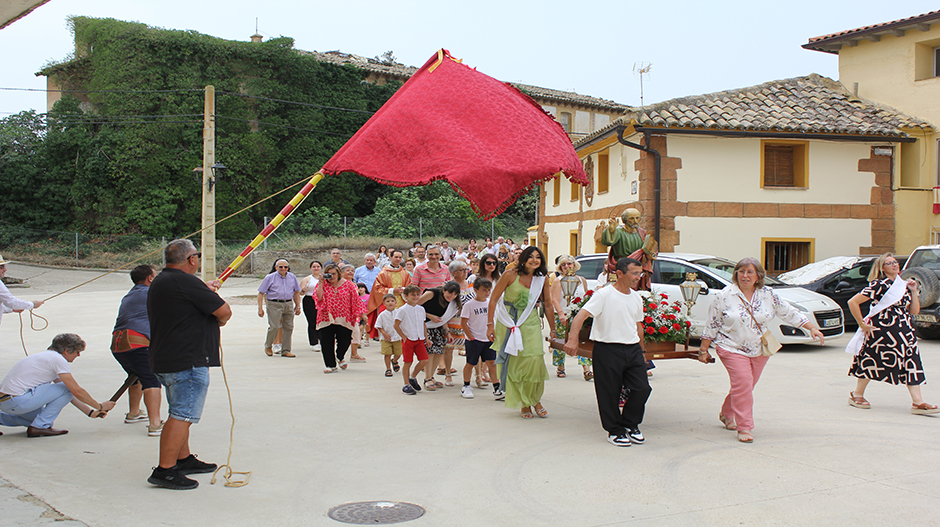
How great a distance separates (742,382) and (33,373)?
6.17 meters

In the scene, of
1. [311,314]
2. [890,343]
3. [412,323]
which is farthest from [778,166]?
[412,323]

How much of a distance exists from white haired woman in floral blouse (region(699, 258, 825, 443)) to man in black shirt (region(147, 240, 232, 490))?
4.16 meters

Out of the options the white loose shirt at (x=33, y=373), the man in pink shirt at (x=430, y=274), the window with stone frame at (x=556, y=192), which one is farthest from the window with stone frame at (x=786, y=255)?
the white loose shirt at (x=33, y=373)

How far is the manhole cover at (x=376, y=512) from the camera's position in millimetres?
4359

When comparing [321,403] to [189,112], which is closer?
[321,403]

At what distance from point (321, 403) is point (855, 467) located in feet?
16.9

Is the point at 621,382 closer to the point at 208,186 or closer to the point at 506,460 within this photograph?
the point at 506,460

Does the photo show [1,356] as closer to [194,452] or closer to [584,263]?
[194,452]

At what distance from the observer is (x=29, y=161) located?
3384 centimetres

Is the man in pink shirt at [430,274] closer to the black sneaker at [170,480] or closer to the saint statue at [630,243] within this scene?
the saint statue at [630,243]

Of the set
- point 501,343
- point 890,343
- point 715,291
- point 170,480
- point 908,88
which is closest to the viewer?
point 170,480

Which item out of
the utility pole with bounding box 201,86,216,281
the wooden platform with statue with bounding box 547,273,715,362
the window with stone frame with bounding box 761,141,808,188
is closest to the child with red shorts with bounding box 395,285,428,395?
the wooden platform with statue with bounding box 547,273,715,362

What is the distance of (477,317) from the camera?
8242 millimetres

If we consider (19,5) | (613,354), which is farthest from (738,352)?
(19,5)
